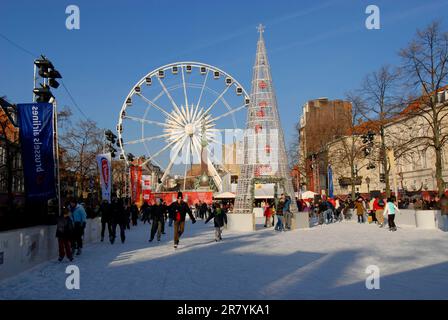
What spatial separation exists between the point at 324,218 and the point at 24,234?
2143 centimetres

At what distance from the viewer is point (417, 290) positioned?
7.32 meters

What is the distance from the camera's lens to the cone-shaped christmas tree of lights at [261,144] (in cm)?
2498

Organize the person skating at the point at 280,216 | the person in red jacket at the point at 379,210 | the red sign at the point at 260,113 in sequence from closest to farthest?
the person skating at the point at 280,216 → the person in red jacket at the point at 379,210 → the red sign at the point at 260,113

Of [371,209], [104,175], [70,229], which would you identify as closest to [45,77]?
[70,229]

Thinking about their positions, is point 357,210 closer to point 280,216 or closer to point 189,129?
point 280,216

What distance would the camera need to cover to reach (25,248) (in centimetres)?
1078

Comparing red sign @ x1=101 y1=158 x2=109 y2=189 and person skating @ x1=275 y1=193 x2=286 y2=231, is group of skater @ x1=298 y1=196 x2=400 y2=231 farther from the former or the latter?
red sign @ x1=101 y1=158 x2=109 y2=189

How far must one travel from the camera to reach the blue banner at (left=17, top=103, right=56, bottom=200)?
1225 cm

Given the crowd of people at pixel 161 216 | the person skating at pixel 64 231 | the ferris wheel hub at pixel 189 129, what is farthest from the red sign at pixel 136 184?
the person skating at pixel 64 231

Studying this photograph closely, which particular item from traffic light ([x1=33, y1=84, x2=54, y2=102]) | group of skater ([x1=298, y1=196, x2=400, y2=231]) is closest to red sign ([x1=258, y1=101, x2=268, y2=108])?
group of skater ([x1=298, y1=196, x2=400, y2=231])

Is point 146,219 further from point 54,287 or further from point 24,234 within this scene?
point 54,287

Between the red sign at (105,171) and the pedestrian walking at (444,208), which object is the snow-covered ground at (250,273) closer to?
the pedestrian walking at (444,208)

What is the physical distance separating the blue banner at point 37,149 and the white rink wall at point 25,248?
107cm

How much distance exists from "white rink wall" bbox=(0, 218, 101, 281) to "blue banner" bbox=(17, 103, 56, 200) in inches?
42.3
